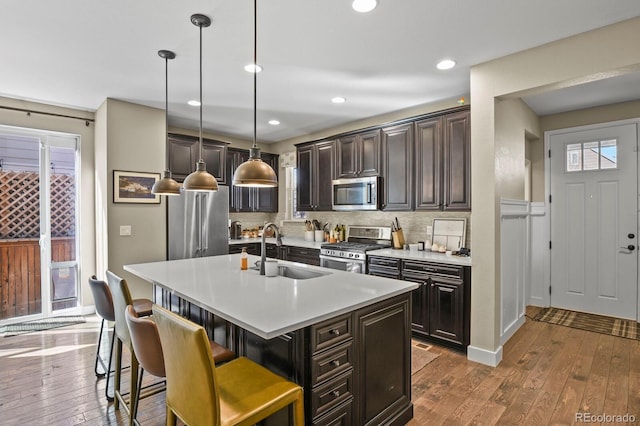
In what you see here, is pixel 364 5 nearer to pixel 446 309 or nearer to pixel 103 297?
pixel 103 297

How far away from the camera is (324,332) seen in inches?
66.1

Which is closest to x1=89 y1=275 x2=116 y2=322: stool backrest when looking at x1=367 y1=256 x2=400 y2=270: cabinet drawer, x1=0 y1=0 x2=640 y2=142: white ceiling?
x1=0 y1=0 x2=640 y2=142: white ceiling

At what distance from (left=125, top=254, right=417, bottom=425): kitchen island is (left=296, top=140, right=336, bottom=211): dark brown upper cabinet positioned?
268 centimetres

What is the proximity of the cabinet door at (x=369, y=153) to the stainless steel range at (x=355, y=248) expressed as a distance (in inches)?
33.1

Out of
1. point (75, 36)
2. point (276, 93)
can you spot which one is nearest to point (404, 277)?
point (276, 93)

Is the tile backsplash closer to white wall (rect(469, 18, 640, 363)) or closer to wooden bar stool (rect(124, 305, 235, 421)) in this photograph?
white wall (rect(469, 18, 640, 363))

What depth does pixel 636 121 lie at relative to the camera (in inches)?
156

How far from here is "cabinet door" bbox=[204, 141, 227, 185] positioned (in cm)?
518

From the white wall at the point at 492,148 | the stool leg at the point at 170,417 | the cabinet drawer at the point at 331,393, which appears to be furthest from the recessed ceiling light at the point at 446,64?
the stool leg at the point at 170,417

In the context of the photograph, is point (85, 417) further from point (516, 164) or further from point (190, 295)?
point (516, 164)

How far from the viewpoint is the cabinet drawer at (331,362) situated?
164 cm

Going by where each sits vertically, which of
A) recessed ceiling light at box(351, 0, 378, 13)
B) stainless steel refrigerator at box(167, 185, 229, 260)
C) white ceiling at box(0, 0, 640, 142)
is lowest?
stainless steel refrigerator at box(167, 185, 229, 260)

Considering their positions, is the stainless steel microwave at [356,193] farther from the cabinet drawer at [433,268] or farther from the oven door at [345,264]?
the cabinet drawer at [433,268]

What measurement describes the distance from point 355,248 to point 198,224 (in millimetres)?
2220
